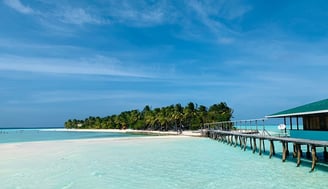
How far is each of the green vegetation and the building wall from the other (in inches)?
1706

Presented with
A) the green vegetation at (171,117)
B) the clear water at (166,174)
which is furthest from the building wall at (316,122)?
the green vegetation at (171,117)

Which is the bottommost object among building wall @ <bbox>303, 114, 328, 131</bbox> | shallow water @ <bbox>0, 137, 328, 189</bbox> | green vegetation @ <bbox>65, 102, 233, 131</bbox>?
shallow water @ <bbox>0, 137, 328, 189</bbox>

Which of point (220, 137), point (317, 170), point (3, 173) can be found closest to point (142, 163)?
point (3, 173)

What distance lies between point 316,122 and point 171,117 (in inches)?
2343

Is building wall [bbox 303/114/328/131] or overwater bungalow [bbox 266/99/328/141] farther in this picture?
building wall [bbox 303/114/328/131]

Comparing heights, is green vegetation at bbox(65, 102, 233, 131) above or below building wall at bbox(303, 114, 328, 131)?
above

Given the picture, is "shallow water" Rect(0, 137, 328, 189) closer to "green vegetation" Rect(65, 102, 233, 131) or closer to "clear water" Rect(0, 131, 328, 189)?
"clear water" Rect(0, 131, 328, 189)

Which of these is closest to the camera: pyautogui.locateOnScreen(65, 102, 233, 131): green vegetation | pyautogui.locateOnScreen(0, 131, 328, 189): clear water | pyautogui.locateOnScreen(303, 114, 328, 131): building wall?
pyautogui.locateOnScreen(0, 131, 328, 189): clear water

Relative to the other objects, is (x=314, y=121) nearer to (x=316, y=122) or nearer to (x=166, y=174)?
(x=316, y=122)

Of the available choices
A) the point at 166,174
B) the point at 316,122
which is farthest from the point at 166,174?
the point at 316,122

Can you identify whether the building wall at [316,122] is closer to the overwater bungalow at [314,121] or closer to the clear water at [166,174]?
the overwater bungalow at [314,121]

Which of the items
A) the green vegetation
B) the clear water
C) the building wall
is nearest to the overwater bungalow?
the building wall

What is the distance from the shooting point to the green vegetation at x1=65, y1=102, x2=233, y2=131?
73.2m

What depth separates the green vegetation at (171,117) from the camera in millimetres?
73188
